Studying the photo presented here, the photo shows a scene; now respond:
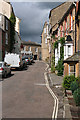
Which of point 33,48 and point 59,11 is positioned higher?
point 59,11

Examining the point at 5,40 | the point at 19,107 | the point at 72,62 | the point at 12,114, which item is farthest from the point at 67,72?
the point at 5,40

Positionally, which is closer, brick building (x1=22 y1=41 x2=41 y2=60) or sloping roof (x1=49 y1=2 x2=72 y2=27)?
sloping roof (x1=49 y1=2 x2=72 y2=27)

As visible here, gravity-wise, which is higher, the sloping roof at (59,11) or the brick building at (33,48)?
the sloping roof at (59,11)

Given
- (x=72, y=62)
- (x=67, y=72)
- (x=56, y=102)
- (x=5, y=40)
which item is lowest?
(x=56, y=102)

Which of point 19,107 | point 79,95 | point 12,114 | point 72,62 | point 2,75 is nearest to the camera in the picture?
point 12,114

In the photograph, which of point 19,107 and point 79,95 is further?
point 79,95

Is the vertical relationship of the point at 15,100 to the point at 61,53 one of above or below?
below

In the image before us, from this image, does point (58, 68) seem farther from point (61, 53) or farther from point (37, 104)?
point (37, 104)

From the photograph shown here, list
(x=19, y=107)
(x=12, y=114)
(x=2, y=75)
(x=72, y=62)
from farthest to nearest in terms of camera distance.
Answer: (x=2, y=75) < (x=72, y=62) < (x=19, y=107) < (x=12, y=114)

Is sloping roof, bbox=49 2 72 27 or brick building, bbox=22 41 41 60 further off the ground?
sloping roof, bbox=49 2 72 27

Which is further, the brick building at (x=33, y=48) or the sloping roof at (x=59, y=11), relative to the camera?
the brick building at (x=33, y=48)

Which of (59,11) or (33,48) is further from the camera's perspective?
(33,48)

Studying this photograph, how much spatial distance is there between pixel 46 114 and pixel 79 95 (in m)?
2.00

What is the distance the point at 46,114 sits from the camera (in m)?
6.53
